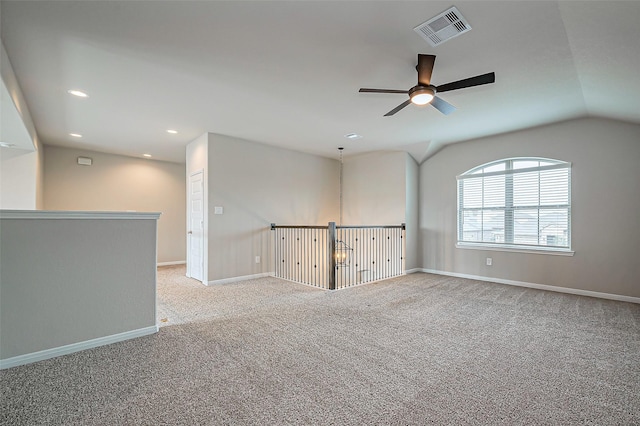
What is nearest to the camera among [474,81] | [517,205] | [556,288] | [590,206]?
[474,81]

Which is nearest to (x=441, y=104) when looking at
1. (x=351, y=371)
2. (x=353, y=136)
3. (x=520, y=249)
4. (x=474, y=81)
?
(x=474, y=81)

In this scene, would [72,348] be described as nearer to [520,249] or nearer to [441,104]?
[441,104]

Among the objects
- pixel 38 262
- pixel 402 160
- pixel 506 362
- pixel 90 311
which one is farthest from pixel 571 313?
pixel 38 262

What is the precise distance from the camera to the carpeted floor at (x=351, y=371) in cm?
177

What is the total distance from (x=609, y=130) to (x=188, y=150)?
7204mm

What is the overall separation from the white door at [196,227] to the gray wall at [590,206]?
207 inches

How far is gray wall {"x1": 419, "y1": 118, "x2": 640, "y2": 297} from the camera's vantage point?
13.8 ft

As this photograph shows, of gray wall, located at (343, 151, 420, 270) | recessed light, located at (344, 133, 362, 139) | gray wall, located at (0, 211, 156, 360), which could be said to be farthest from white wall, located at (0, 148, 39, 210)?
gray wall, located at (343, 151, 420, 270)

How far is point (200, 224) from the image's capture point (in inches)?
215

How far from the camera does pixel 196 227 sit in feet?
18.5

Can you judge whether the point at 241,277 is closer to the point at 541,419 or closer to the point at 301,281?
the point at 301,281

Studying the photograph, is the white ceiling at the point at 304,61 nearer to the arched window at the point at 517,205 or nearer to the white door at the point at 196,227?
the arched window at the point at 517,205

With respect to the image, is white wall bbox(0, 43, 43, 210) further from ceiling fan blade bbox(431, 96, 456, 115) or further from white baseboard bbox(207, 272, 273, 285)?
ceiling fan blade bbox(431, 96, 456, 115)

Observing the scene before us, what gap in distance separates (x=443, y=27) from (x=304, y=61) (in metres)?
1.25
